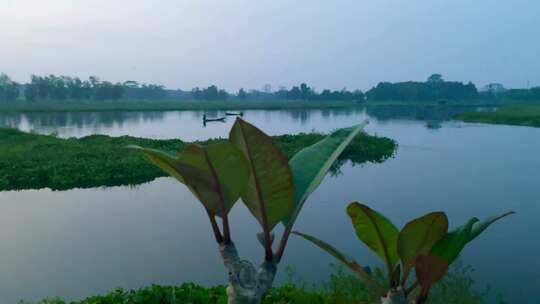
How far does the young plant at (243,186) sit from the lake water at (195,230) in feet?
16.5

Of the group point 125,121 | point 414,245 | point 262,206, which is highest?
point 262,206

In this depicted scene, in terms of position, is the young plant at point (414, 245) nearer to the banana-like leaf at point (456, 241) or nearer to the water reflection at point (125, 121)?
the banana-like leaf at point (456, 241)

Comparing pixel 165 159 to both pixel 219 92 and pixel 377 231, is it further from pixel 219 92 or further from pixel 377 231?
pixel 219 92

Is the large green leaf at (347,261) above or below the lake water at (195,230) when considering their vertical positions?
above

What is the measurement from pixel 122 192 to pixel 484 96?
94.3m

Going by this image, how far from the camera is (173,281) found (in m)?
6.04

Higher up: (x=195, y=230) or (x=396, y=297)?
(x=396, y=297)

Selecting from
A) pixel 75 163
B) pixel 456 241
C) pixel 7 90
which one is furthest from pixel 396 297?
pixel 7 90

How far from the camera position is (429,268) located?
3.83 ft

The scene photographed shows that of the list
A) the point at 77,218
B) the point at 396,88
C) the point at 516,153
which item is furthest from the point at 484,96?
the point at 77,218

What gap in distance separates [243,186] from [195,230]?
23.9 feet

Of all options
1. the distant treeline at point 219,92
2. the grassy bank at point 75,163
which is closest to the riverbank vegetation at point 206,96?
the distant treeline at point 219,92

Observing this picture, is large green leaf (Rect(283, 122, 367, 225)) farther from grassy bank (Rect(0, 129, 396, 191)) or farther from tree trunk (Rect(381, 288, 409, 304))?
grassy bank (Rect(0, 129, 396, 191))

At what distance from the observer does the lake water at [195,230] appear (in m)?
6.14
